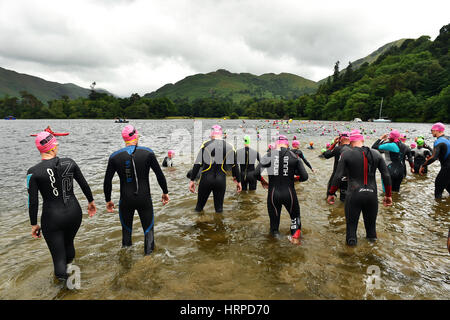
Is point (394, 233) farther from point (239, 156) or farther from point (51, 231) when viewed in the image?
point (51, 231)

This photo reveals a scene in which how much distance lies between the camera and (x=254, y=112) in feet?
549

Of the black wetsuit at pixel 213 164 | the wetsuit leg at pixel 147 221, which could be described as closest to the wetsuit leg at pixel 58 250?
the wetsuit leg at pixel 147 221

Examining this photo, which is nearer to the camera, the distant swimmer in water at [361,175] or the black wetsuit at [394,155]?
the distant swimmer in water at [361,175]

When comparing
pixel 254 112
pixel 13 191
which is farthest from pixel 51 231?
pixel 254 112

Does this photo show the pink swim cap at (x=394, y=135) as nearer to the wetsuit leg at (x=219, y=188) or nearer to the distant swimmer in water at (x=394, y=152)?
the distant swimmer in water at (x=394, y=152)

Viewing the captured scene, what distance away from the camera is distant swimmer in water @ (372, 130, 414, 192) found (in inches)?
358

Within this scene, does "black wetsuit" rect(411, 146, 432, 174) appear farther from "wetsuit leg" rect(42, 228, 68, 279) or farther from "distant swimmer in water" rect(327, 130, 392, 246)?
"wetsuit leg" rect(42, 228, 68, 279)

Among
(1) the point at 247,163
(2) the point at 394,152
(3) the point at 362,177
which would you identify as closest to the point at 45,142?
(3) the point at 362,177

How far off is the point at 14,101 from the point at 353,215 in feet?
602

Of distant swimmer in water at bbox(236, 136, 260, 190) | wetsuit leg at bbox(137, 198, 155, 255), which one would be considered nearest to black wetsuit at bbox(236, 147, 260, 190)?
distant swimmer in water at bbox(236, 136, 260, 190)

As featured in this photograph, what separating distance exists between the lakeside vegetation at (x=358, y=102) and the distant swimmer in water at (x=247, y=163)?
86770 millimetres

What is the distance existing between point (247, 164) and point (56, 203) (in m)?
7.57

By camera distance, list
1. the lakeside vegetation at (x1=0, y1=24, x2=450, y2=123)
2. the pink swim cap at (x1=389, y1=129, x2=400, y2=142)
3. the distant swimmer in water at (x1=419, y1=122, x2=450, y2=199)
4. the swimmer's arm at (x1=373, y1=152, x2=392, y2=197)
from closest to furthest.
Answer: the swimmer's arm at (x1=373, y1=152, x2=392, y2=197)
the distant swimmer in water at (x1=419, y1=122, x2=450, y2=199)
the pink swim cap at (x1=389, y1=129, x2=400, y2=142)
the lakeside vegetation at (x1=0, y1=24, x2=450, y2=123)

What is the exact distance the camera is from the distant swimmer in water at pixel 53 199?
4031mm
